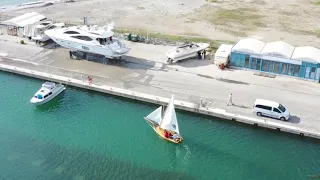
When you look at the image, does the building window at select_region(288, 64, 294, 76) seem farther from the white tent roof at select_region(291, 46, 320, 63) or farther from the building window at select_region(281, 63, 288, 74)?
the white tent roof at select_region(291, 46, 320, 63)

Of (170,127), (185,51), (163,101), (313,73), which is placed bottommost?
(170,127)

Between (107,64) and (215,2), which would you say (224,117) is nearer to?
(107,64)

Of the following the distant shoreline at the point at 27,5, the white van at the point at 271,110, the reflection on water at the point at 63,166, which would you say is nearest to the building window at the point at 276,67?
→ the white van at the point at 271,110

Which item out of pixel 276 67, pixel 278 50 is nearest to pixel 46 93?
pixel 276 67

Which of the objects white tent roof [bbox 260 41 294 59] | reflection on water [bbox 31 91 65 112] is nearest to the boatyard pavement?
white tent roof [bbox 260 41 294 59]

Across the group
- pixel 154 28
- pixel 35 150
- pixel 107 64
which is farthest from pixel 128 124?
pixel 154 28

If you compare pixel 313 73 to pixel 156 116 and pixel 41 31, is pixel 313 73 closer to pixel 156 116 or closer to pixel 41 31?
pixel 156 116
